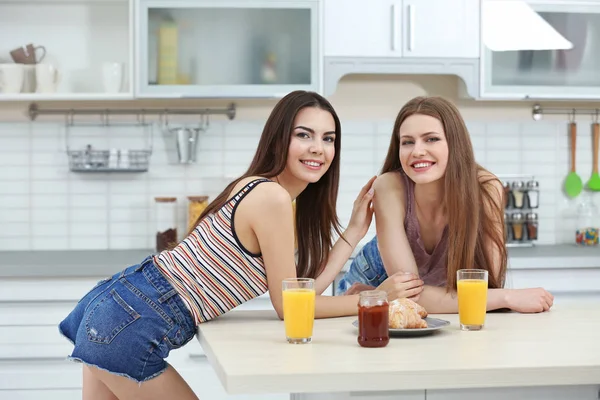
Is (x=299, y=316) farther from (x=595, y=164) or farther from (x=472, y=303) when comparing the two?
(x=595, y=164)

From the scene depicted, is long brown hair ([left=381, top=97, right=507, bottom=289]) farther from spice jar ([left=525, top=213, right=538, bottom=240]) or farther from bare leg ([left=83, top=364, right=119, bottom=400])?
spice jar ([left=525, top=213, right=538, bottom=240])

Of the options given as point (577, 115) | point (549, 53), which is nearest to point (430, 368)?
point (549, 53)

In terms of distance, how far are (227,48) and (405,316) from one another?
2.15 meters

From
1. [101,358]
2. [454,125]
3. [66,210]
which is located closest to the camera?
[101,358]

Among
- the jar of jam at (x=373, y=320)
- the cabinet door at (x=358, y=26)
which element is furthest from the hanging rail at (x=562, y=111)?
the jar of jam at (x=373, y=320)

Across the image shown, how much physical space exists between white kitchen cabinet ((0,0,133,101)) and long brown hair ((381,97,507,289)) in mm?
1884

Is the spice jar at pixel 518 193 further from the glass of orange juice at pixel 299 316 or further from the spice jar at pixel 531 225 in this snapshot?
the glass of orange juice at pixel 299 316

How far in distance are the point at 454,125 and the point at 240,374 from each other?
1.08m

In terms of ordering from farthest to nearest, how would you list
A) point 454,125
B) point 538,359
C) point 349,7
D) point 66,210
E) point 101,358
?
1. point 66,210
2. point 349,7
3. point 454,125
4. point 101,358
5. point 538,359

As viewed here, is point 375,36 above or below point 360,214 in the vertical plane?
above

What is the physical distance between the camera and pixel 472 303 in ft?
5.83

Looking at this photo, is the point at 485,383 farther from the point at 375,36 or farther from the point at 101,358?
the point at 375,36

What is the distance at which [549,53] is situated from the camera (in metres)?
3.75

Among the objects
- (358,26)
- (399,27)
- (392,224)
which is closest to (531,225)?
(399,27)
